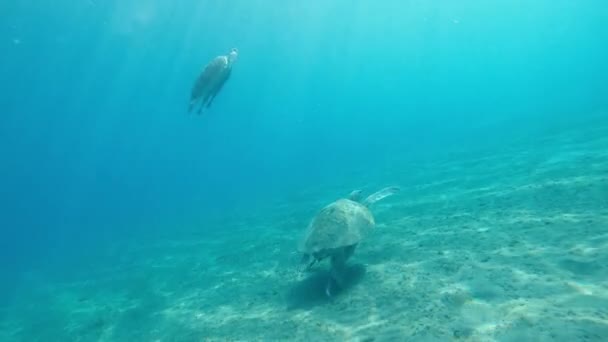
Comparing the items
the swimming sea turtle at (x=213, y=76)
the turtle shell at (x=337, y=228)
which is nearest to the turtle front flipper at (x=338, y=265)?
the turtle shell at (x=337, y=228)

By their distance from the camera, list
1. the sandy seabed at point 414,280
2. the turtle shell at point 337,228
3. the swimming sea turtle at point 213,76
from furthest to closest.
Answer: the turtle shell at point 337,228 < the swimming sea turtle at point 213,76 < the sandy seabed at point 414,280

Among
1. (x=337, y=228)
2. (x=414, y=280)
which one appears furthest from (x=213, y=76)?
(x=414, y=280)

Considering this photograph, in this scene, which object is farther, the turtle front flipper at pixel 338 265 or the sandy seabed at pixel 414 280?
the turtle front flipper at pixel 338 265

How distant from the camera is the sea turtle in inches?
285

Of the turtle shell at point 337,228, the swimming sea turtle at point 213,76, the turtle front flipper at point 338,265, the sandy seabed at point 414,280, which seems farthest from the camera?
the turtle front flipper at point 338,265

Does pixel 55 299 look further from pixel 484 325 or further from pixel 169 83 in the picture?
pixel 169 83

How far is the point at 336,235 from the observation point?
7.34m

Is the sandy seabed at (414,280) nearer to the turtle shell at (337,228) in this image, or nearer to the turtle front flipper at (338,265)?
the turtle front flipper at (338,265)

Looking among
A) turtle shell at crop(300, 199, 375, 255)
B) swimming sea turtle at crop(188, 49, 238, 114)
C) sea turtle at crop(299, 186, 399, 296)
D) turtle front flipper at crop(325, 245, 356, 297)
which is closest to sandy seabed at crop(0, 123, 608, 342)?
turtle front flipper at crop(325, 245, 356, 297)

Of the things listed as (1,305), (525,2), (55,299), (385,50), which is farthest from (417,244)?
(525,2)

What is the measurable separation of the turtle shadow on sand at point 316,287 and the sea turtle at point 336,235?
192mm

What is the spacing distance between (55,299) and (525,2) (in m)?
211

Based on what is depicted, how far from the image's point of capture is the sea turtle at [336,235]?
7.24 metres

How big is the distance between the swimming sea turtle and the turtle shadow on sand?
449 centimetres
